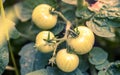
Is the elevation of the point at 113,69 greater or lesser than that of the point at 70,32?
lesser

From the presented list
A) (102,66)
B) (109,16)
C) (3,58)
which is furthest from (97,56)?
(3,58)

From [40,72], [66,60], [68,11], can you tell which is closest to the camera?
[66,60]

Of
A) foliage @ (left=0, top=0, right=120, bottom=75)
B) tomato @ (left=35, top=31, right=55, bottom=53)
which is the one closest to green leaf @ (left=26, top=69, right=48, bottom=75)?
foliage @ (left=0, top=0, right=120, bottom=75)

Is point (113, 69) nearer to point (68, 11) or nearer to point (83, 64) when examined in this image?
point (83, 64)

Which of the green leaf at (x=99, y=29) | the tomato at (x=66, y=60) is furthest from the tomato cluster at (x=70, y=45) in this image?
the green leaf at (x=99, y=29)

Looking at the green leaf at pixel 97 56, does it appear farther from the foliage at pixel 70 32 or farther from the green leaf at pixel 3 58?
the green leaf at pixel 3 58

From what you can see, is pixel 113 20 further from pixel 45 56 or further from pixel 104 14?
pixel 45 56

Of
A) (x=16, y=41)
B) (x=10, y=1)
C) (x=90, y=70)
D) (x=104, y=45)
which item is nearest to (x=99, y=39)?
(x=104, y=45)
